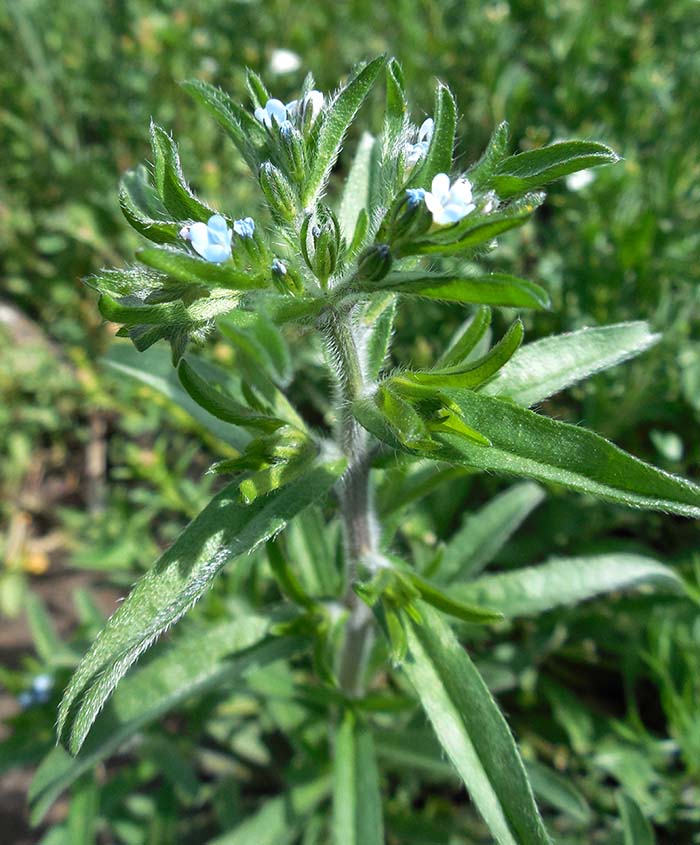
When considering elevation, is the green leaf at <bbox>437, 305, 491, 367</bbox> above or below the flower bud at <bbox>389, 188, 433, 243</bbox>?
below

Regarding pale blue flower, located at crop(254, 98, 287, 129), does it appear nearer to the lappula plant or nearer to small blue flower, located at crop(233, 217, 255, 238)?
the lappula plant

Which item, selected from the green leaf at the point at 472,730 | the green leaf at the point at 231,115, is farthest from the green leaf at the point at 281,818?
the green leaf at the point at 231,115

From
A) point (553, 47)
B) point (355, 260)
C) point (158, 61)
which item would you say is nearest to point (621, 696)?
point (355, 260)

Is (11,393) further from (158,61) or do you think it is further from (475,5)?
(475,5)

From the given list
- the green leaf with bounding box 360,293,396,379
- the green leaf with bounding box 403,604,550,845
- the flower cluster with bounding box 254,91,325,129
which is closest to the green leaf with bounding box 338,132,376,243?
the green leaf with bounding box 360,293,396,379

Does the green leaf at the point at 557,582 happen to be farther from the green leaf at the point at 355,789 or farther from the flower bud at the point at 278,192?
the flower bud at the point at 278,192

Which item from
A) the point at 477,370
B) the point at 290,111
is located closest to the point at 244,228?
the point at 290,111
